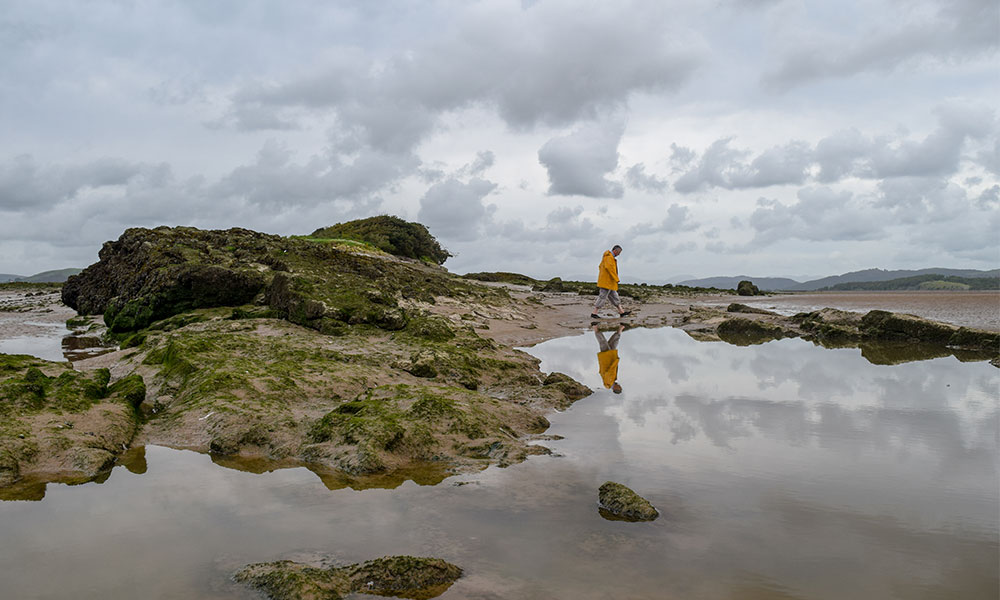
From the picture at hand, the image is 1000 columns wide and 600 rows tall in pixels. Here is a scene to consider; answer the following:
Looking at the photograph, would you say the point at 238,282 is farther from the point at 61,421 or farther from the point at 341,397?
the point at 61,421

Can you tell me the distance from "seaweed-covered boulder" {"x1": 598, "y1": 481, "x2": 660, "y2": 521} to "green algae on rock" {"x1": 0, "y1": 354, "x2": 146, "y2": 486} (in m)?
4.83

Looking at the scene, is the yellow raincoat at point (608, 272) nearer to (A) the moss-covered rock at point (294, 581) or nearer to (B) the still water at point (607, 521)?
(B) the still water at point (607, 521)

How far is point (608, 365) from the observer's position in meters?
12.2

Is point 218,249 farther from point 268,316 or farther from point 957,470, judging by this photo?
point 957,470

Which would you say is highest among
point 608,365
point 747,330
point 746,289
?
point 746,289

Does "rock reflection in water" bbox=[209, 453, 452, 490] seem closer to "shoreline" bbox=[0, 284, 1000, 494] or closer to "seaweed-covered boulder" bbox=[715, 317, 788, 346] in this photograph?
"shoreline" bbox=[0, 284, 1000, 494]

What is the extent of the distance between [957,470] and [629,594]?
4251 mm

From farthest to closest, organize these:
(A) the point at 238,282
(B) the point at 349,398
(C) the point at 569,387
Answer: (A) the point at 238,282 < (C) the point at 569,387 < (B) the point at 349,398

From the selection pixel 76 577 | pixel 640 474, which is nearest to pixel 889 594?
pixel 640 474

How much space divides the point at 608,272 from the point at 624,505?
2017cm

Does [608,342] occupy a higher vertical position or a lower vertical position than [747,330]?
lower

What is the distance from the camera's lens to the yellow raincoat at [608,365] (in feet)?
34.4

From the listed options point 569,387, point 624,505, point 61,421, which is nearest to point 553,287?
point 569,387

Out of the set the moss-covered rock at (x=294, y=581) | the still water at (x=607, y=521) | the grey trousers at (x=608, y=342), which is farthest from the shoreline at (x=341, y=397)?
the grey trousers at (x=608, y=342)
